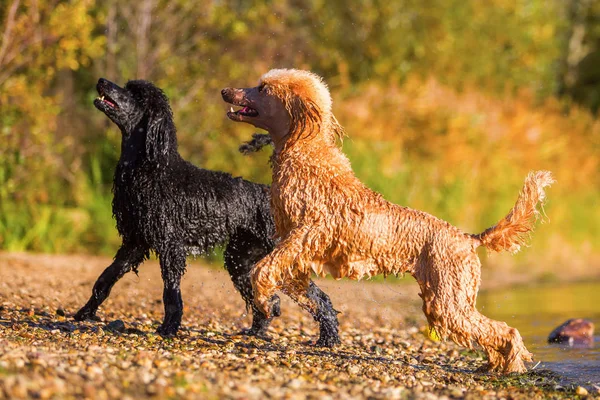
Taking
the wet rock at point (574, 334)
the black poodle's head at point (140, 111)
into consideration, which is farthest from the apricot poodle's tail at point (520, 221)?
the wet rock at point (574, 334)

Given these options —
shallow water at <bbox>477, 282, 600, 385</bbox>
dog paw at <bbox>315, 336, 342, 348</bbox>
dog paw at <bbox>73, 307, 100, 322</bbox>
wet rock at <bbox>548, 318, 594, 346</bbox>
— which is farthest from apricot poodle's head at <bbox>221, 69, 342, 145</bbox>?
wet rock at <bbox>548, 318, 594, 346</bbox>

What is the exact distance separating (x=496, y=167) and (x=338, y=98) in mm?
3579

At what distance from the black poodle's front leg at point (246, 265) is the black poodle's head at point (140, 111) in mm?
1070

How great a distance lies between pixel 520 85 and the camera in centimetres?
2459

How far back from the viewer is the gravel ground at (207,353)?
527 cm

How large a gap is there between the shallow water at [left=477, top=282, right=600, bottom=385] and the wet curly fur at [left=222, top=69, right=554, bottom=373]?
137 cm

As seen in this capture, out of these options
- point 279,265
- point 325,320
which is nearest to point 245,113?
point 279,265

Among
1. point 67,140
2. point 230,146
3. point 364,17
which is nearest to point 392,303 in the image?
point 230,146

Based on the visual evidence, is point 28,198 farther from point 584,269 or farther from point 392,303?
point 584,269

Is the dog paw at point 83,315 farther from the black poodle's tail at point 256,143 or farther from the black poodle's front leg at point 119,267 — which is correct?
the black poodle's tail at point 256,143

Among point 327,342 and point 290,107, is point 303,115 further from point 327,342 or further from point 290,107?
point 327,342

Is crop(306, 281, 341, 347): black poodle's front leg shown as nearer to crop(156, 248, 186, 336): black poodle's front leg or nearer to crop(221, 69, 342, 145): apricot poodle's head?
crop(156, 248, 186, 336): black poodle's front leg

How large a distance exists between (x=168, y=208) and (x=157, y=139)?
59cm

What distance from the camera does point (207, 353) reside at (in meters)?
6.77
